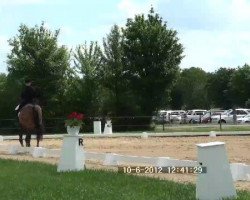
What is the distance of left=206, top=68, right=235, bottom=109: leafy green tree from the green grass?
103037 millimetres

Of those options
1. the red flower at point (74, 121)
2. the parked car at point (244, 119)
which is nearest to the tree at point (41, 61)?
the parked car at point (244, 119)

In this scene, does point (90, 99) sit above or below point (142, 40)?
below

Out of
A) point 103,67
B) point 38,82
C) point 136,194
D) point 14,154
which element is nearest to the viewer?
point 136,194

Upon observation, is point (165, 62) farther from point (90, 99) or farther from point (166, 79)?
point (90, 99)

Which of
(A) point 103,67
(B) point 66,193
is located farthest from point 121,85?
(B) point 66,193

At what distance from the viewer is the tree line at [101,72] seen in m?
47.3

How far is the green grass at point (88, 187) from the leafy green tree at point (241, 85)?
3550 inches

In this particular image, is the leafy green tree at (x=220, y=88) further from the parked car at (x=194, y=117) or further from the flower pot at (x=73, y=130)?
the flower pot at (x=73, y=130)

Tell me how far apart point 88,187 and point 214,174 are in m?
2.83

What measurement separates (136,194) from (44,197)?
1.42 m

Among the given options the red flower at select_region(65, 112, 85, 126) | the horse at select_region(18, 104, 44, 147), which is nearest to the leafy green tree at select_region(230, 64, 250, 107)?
the horse at select_region(18, 104, 44, 147)

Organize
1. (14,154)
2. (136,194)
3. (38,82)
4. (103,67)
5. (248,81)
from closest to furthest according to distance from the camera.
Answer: (136,194) < (14,154) < (38,82) < (103,67) < (248,81)

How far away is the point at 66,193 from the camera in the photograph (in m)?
10.5

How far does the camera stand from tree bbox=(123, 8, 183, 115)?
158 ft
